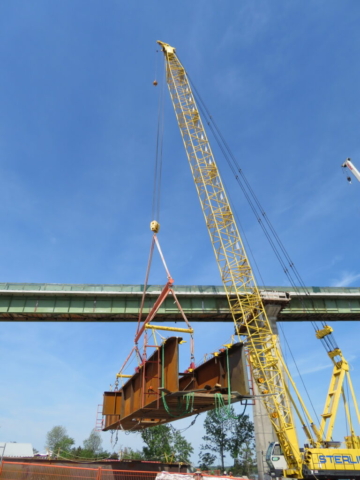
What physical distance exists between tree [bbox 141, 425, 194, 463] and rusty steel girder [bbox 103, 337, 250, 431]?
47.9m

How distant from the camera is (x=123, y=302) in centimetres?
3484

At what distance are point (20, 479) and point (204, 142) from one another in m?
30.2

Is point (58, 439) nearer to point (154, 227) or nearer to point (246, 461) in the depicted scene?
point (246, 461)

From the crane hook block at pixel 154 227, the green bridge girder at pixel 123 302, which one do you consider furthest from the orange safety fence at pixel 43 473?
the green bridge girder at pixel 123 302

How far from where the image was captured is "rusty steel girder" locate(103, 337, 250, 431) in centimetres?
1070

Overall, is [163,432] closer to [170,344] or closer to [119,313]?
[119,313]

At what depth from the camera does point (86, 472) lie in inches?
693

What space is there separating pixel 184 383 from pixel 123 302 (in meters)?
21.6

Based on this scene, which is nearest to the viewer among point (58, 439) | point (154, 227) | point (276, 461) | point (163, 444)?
point (154, 227)

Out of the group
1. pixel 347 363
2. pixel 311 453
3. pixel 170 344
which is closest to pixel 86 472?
pixel 170 344

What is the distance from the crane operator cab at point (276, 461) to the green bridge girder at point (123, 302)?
40.6 ft

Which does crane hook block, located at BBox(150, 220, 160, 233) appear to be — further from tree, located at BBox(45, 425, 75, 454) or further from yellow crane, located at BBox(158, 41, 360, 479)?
tree, located at BBox(45, 425, 75, 454)

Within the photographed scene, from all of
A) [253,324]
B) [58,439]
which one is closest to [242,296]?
[253,324]

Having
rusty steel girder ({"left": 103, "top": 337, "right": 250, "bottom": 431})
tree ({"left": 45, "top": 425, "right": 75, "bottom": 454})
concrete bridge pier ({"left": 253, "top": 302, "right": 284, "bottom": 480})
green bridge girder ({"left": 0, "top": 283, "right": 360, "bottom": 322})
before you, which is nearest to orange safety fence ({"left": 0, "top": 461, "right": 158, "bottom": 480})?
rusty steel girder ({"left": 103, "top": 337, "right": 250, "bottom": 431})
